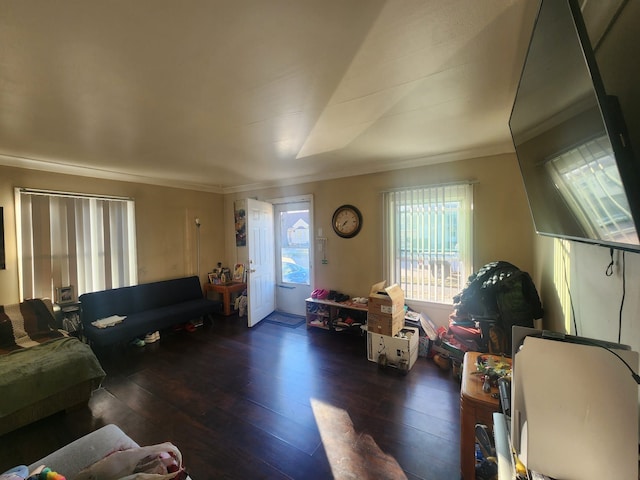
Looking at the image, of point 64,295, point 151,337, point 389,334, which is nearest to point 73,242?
point 64,295

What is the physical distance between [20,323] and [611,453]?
4.36 m

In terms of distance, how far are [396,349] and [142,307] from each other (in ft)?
11.5

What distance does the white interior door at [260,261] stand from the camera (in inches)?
152

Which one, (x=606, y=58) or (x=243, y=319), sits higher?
(x=606, y=58)

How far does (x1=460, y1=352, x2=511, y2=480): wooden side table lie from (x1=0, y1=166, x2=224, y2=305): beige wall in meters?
4.32

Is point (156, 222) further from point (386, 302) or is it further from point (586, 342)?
point (586, 342)

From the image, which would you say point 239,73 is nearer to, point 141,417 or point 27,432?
point 141,417

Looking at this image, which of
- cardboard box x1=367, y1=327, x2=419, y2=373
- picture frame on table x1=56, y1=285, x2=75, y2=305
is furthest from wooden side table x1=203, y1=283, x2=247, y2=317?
cardboard box x1=367, y1=327, x2=419, y2=373

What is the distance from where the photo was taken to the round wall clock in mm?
3611

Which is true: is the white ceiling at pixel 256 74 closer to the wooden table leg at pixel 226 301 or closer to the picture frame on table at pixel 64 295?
the picture frame on table at pixel 64 295

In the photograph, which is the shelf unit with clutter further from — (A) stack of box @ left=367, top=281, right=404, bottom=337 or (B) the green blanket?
(B) the green blanket

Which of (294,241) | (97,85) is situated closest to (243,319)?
(294,241)

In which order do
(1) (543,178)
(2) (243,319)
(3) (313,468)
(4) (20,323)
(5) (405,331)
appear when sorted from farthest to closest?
(2) (243,319) < (5) (405,331) < (4) (20,323) < (3) (313,468) < (1) (543,178)

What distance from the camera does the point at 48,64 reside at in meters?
1.27
